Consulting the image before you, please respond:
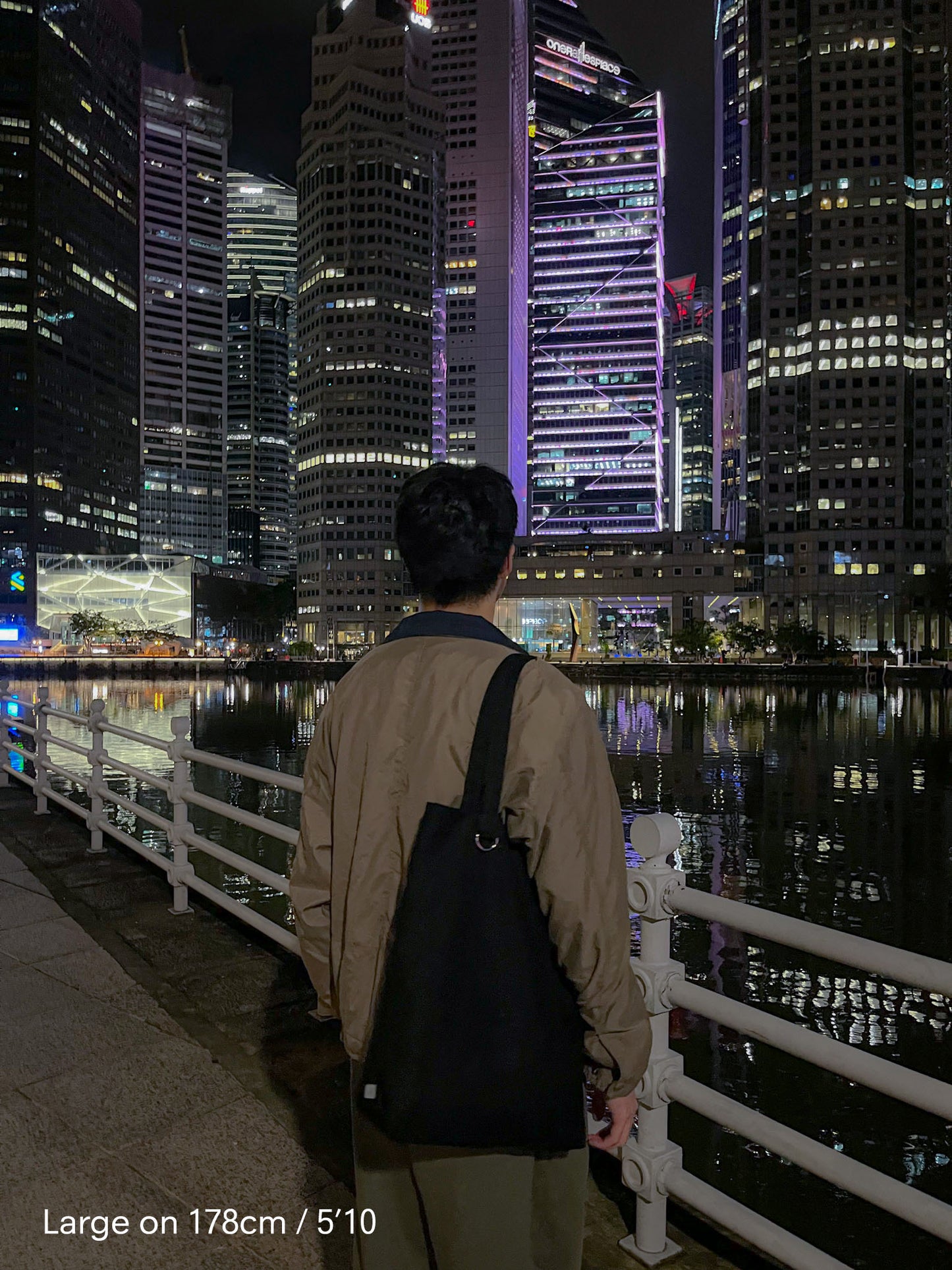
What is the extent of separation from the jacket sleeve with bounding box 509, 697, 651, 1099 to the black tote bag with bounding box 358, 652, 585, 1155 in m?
0.06

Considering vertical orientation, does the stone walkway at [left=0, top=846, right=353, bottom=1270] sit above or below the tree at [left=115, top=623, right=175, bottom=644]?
above

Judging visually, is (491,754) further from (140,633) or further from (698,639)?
(140,633)

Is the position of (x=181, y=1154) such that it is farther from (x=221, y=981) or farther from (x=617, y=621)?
(x=617, y=621)

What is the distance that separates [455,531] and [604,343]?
198 metres

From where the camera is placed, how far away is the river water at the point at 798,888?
5324 millimetres

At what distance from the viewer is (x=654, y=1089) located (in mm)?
2812

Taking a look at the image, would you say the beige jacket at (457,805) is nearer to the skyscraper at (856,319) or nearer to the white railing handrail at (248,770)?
the white railing handrail at (248,770)

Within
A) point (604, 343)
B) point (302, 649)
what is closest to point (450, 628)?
point (302, 649)

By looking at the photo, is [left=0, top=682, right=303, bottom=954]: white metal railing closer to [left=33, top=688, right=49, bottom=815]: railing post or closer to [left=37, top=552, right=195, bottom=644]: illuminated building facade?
[left=33, top=688, right=49, bottom=815]: railing post

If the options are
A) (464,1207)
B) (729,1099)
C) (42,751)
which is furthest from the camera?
(42,751)

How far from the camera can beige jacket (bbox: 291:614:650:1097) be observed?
5.75ft

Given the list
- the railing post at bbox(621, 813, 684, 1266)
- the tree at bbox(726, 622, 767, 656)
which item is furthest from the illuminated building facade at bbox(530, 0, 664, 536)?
the railing post at bbox(621, 813, 684, 1266)

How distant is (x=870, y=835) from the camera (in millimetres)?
15680

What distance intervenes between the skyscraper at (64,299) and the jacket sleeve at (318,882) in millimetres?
152739
